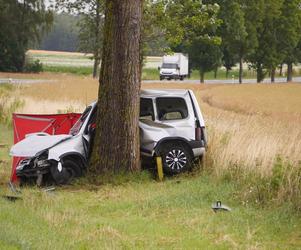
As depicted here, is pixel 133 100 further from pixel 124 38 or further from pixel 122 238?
pixel 122 238

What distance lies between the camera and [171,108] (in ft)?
45.5

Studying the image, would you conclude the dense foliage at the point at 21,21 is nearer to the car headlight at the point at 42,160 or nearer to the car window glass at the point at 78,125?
the car window glass at the point at 78,125

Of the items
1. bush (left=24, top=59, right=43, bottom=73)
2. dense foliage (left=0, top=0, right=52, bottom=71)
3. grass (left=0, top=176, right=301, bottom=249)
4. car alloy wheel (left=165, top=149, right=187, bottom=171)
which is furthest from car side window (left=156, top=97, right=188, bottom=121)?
bush (left=24, top=59, right=43, bottom=73)

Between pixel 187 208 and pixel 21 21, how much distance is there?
68496 mm

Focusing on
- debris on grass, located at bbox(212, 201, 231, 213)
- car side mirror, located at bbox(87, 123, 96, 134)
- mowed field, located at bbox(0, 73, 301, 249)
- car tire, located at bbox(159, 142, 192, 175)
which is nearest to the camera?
mowed field, located at bbox(0, 73, 301, 249)

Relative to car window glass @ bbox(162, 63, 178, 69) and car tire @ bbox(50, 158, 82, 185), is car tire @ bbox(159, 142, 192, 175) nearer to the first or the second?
car tire @ bbox(50, 158, 82, 185)

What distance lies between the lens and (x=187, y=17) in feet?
72.1

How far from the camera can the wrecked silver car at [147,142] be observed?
12.5 m

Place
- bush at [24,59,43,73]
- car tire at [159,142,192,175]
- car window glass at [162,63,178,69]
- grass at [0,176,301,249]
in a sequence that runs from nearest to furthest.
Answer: grass at [0,176,301,249] < car tire at [159,142,192,175] < car window glass at [162,63,178,69] < bush at [24,59,43,73]

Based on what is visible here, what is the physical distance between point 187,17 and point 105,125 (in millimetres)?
9894

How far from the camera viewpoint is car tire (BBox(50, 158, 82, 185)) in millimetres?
12406

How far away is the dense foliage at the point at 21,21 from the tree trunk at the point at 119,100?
62633mm

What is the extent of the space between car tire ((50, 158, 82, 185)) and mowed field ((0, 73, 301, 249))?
285 mm

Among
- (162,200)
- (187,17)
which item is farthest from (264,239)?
(187,17)
